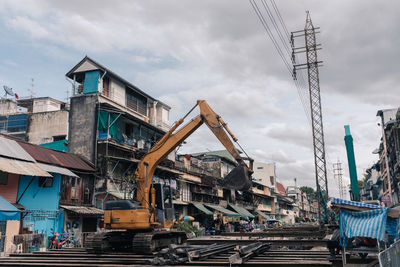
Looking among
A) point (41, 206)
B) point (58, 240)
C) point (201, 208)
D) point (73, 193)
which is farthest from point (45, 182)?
point (201, 208)

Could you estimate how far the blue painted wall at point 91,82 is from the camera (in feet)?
105

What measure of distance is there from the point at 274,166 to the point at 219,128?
80.5 metres

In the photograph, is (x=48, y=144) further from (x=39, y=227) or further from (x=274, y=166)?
(x=274, y=166)

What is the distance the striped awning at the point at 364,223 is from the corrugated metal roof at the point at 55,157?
20930 mm

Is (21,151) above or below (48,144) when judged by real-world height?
below

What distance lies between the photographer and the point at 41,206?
25.0 meters

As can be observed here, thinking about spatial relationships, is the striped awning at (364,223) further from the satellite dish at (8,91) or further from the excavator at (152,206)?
the satellite dish at (8,91)

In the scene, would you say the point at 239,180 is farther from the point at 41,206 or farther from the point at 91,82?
Answer: the point at 91,82

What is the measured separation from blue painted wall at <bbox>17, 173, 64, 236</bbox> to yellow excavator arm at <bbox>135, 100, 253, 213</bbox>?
12.0 metres

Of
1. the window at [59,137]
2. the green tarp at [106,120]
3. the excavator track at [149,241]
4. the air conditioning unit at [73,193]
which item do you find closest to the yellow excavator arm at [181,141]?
the excavator track at [149,241]

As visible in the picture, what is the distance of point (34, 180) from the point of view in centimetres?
2500

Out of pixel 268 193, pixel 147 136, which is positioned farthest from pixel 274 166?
pixel 147 136

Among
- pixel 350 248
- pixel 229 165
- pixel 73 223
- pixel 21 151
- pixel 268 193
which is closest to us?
pixel 350 248

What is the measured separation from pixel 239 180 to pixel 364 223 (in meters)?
5.19
